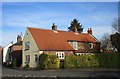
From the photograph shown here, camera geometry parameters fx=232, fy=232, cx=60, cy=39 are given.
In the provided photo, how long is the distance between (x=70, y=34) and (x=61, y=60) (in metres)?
11.7

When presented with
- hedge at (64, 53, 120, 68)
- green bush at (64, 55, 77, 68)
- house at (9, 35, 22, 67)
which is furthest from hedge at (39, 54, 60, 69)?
house at (9, 35, 22, 67)

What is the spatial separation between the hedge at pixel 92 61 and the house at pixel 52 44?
4.84 m

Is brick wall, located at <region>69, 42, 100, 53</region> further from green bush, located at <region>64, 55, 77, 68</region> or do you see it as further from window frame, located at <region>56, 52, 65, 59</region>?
green bush, located at <region>64, 55, 77, 68</region>

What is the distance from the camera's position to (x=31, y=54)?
46.0 metres

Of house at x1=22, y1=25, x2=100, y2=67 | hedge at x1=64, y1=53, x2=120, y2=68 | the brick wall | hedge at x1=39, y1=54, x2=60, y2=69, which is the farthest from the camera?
the brick wall

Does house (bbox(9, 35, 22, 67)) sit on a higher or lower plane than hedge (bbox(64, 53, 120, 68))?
higher

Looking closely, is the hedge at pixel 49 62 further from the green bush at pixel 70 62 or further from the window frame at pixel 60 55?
the window frame at pixel 60 55

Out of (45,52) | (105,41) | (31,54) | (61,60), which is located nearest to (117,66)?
(61,60)

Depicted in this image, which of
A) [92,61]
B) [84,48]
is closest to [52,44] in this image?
[84,48]

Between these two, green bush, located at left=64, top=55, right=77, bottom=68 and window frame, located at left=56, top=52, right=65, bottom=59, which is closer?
green bush, located at left=64, top=55, right=77, bottom=68

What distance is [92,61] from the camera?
4119 centimetres

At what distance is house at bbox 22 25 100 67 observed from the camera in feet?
148

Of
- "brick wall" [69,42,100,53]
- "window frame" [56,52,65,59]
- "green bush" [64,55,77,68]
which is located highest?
"brick wall" [69,42,100,53]

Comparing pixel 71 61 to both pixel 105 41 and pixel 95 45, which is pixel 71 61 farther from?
pixel 105 41
